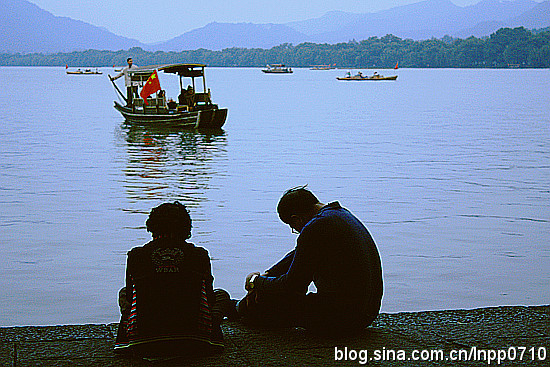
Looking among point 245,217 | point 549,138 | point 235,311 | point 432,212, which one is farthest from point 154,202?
point 549,138

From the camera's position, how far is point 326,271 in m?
4.40

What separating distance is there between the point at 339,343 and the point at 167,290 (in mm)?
1153

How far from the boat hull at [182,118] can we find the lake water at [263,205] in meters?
0.65

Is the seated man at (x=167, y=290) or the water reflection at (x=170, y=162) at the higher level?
the seated man at (x=167, y=290)

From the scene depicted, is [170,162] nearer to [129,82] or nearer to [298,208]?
[129,82]

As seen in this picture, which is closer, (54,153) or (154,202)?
(154,202)

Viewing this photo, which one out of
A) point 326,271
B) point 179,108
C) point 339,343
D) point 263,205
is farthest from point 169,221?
point 179,108

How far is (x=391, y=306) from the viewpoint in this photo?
8.52 metres

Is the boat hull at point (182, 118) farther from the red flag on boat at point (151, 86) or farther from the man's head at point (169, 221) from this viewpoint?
the man's head at point (169, 221)

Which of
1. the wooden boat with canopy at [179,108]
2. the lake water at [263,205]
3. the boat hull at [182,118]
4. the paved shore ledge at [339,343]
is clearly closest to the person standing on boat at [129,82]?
the wooden boat with canopy at [179,108]

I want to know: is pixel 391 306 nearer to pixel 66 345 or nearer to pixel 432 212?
pixel 66 345

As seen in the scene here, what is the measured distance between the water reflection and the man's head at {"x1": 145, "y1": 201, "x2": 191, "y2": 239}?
37.9ft

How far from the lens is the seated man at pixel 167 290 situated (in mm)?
4035

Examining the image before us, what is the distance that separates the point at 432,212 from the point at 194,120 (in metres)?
19.9
